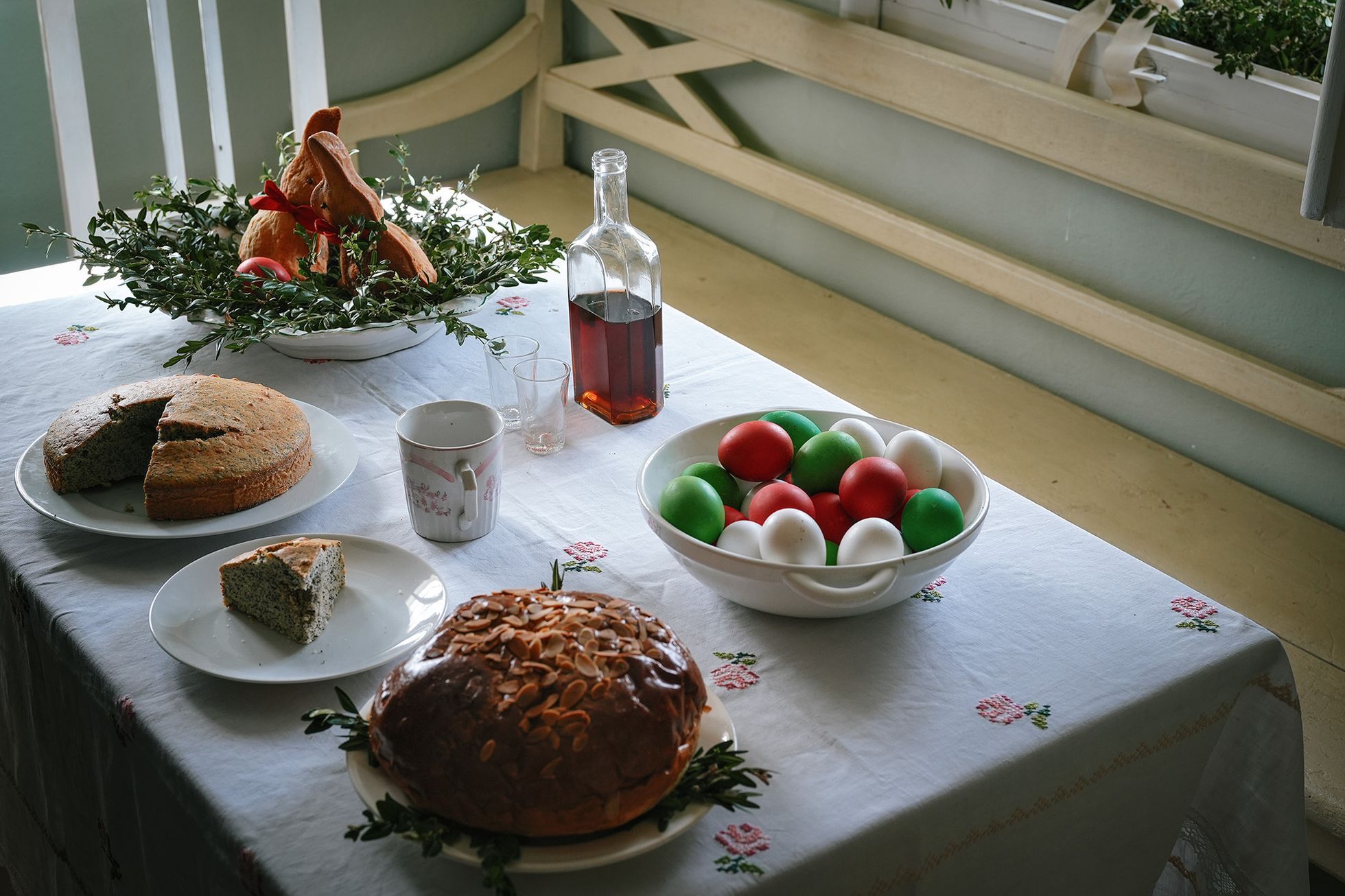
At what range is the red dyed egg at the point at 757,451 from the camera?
1.02 meters

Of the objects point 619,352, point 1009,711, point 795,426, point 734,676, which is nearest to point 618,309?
point 619,352

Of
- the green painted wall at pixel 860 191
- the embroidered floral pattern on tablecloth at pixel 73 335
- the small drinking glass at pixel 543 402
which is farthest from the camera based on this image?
the green painted wall at pixel 860 191

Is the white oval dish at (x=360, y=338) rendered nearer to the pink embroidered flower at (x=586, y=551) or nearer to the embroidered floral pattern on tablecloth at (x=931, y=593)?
the pink embroidered flower at (x=586, y=551)

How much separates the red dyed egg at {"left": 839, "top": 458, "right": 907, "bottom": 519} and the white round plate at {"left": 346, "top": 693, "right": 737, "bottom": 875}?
1.06 ft

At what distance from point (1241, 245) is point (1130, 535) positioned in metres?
0.51

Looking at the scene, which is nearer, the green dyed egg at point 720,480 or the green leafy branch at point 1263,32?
the green dyed egg at point 720,480

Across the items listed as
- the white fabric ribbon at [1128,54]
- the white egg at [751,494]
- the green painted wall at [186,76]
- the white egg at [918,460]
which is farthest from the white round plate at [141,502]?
the green painted wall at [186,76]

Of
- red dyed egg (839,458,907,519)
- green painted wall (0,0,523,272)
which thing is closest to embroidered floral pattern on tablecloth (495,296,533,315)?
red dyed egg (839,458,907,519)

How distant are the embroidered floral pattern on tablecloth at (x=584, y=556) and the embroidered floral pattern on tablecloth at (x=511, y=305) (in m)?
0.51

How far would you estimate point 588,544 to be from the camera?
1.05 meters

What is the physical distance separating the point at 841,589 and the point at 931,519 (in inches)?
3.8

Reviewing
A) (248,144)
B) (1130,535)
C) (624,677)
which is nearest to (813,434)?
(624,677)

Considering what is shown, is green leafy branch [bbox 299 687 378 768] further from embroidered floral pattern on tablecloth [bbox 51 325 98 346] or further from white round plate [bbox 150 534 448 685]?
embroidered floral pattern on tablecloth [bbox 51 325 98 346]

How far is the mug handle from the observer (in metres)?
1.00
